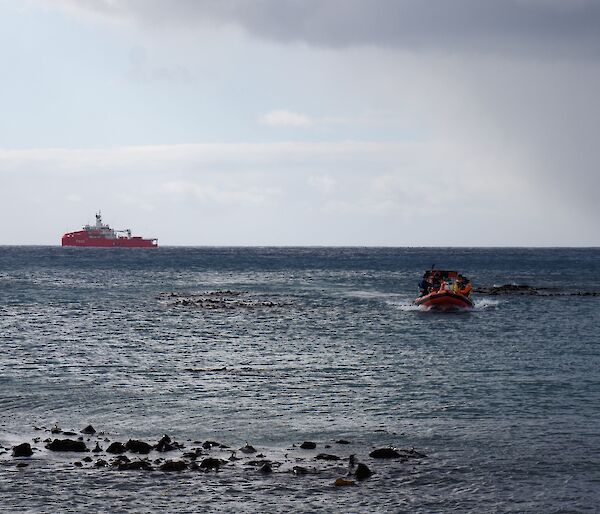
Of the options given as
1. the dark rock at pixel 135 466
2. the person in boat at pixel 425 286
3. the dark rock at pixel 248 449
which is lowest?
the dark rock at pixel 135 466

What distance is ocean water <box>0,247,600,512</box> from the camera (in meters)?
22.0

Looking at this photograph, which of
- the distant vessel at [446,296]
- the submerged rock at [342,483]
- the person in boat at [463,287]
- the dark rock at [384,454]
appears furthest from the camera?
the person in boat at [463,287]

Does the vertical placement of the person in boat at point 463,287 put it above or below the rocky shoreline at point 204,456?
above

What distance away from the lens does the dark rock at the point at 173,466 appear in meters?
23.8

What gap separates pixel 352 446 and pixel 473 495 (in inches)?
225

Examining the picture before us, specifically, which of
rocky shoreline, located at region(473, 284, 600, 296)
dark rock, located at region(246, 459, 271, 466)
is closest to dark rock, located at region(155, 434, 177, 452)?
dark rock, located at region(246, 459, 271, 466)

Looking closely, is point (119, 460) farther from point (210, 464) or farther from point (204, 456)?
point (210, 464)

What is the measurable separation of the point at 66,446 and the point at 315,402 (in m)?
11.6

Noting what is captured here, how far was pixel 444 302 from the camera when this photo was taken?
249ft

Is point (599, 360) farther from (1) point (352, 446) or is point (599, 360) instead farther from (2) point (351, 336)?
(1) point (352, 446)

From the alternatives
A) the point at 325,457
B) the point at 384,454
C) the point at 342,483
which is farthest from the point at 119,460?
the point at 384,454

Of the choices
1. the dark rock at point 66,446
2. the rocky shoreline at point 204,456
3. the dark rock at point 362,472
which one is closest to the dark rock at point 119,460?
the rocky shoreline at point 204,456

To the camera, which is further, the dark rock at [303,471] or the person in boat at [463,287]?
the person in boat at [463,287]

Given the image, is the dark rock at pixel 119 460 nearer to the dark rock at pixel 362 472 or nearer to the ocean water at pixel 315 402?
the ocean water at pixel 315 402
